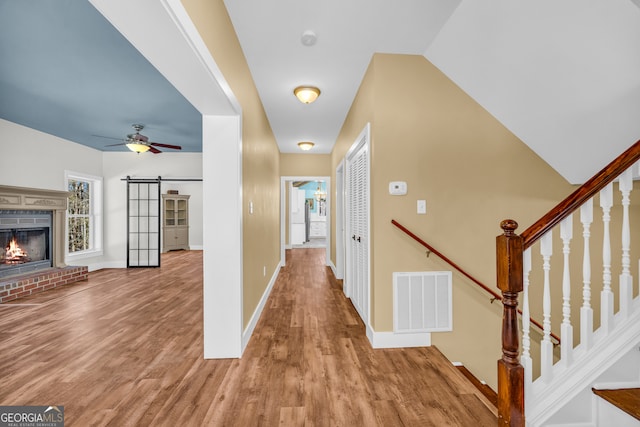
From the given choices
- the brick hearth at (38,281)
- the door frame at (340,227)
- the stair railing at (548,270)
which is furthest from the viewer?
the door frame at (340,227)

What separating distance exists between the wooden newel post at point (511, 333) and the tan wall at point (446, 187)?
3.88ft

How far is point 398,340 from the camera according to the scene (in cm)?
253

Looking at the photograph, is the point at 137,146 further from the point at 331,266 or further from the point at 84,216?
the point at 331,266

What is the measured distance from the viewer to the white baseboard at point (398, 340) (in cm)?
252

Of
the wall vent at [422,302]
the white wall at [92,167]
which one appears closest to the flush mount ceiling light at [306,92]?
the wall vent at [422,302]

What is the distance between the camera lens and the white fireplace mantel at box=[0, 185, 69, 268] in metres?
4.20

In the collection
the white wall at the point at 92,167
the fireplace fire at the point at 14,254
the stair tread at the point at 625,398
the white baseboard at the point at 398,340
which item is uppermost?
the white wall at the point at 92,167

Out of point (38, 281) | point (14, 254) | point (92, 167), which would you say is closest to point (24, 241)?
point (14, 254)

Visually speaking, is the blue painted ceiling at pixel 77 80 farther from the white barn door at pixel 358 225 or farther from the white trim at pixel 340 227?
the white trim at pixel 340 227

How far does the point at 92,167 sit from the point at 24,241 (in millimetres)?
1940

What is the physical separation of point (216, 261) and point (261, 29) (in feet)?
6.13

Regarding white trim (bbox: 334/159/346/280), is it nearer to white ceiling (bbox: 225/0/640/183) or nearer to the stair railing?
white ceiling (bbox: 225/0/640/183)

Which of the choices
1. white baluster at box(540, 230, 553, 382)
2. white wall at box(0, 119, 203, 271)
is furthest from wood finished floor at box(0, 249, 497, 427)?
white wall at box(0, 119, 203, 271)

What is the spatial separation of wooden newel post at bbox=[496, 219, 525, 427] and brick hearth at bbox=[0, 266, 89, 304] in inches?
222
